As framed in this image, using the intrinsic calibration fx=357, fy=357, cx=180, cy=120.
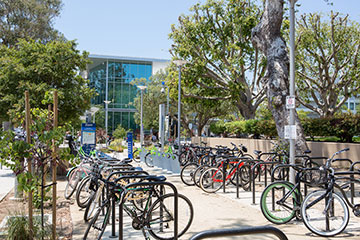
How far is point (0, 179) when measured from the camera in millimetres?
11734

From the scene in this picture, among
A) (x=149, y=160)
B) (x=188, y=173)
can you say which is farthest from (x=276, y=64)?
(x=149, y=160)

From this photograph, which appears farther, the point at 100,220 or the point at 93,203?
the point at 93,203

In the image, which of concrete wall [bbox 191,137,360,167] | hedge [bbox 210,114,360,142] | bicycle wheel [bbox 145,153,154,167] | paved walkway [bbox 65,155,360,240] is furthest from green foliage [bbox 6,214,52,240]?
hedge [bbox 210,114,360,142]

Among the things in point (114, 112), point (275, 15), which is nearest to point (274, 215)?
point (275, 15)

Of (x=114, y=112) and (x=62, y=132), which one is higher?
(x=114, y=112)

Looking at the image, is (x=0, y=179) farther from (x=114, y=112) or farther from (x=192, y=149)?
(x=114, y=112)

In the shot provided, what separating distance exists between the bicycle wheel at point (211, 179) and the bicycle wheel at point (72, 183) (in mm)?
3132

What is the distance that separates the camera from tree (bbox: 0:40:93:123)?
38.1 ft

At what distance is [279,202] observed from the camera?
6.04m

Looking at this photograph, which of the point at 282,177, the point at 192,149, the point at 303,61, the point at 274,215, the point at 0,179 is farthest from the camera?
the point at 303,61

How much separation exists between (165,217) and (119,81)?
48683 millimetres

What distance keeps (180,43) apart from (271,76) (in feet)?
31.6

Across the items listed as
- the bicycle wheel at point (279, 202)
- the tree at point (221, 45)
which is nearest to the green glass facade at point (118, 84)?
the tree at point (221, 45)

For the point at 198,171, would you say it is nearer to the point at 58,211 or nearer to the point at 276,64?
the point at 58,211
